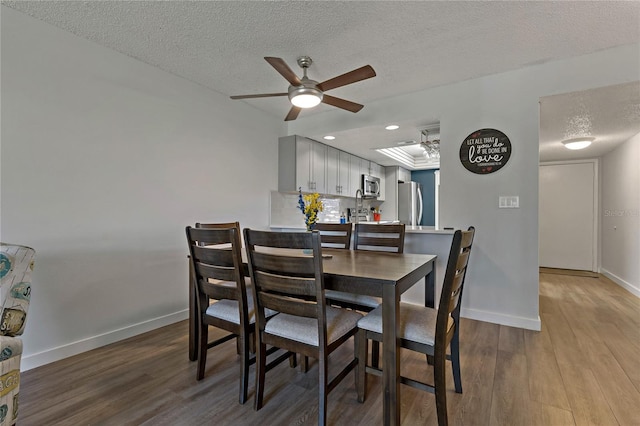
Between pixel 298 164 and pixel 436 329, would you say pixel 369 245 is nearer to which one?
pixel 436 329

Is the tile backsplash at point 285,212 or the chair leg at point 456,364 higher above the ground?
the tile backsplash at point 285,212

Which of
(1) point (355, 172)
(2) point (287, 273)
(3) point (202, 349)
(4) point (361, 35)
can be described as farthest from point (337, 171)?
(2) point (287, 273)

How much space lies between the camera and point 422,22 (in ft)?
7.00

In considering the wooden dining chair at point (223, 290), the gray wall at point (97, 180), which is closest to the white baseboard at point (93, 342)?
the gray wall at point (97, 180)

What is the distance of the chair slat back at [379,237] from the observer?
7.96ft

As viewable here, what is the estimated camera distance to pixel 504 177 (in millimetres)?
2883

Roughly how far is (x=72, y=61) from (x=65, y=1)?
1.51 ft

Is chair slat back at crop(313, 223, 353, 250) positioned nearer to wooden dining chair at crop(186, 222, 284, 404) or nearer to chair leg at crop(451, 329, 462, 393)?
wooden dining chair at crop(186, 222, 284, 404)

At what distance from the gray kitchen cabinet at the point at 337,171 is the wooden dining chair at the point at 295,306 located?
3.20 m

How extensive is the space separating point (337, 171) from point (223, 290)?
3384 mm

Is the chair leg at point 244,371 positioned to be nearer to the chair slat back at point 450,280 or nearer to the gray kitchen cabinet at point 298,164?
the chair slat back at point 450,280

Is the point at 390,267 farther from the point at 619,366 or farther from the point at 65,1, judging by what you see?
the point at 65,1

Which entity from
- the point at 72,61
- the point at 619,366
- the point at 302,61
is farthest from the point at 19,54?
the point at 619,366

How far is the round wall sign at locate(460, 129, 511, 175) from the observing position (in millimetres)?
2889
